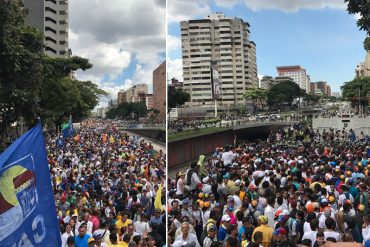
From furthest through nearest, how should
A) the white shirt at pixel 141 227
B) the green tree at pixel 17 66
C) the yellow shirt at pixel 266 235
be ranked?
the green tree at pixel 17 66 < the white shirt at pixel 141 227 < the yellow shirt at pixel 266 235

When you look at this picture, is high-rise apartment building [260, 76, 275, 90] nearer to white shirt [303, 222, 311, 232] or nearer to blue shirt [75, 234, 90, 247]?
white shirt [303, 222, 311, 232]

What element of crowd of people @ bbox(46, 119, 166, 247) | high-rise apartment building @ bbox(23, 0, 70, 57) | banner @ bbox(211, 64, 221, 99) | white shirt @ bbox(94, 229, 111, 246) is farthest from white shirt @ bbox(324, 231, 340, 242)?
high-rise apartment building @ bbox(23, 0, 70, 57)

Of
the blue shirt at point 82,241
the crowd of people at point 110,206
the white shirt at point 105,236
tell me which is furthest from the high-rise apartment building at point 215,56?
the blue shirt at point 82,241


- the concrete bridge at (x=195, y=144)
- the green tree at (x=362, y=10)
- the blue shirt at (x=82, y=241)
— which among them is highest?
the green tree at (x=362, y=10)

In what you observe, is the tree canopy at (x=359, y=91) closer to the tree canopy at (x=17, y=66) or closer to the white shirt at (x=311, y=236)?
the tree canopy at (x=17, y=66)

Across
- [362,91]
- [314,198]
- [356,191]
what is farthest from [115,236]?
[362,91]

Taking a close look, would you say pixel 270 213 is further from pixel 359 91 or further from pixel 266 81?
pixel 266 81

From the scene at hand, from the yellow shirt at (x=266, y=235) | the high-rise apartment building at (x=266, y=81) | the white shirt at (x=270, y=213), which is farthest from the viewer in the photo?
the high-rise apartment building at (x=266, y=81)

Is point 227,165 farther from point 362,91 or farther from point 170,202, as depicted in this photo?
point 362,91
